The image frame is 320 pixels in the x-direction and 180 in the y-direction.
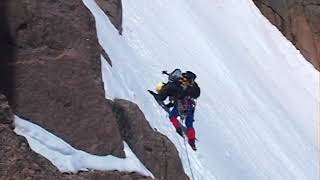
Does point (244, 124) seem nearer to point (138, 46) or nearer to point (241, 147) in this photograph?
point (241, 147)

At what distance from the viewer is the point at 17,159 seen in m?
5.40

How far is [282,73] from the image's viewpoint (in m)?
23.5

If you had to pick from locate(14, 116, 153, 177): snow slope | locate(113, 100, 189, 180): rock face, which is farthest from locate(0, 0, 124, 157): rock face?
locate(113, 100, 189, 180): rock face

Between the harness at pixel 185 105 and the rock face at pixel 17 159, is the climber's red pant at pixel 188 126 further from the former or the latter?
the rock face at pixel 17 159

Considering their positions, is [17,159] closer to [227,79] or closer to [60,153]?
[60,153]

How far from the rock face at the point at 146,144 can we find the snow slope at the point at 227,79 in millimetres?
371

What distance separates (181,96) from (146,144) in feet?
8.38

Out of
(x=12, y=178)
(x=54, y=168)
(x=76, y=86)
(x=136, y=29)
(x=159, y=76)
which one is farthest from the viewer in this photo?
(x=136, y=29)

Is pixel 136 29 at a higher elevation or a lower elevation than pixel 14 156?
lower

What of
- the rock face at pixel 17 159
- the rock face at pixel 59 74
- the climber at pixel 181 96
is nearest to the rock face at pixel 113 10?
the climber at pixel 181 96

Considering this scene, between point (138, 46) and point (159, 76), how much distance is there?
1.30 meters

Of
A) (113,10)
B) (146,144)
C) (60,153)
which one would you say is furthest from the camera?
A: (113,10)

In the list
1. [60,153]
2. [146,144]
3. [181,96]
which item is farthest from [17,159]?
[181,96]

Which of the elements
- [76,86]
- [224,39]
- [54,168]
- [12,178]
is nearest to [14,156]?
[12,178]
